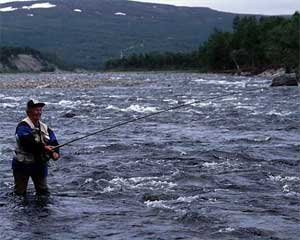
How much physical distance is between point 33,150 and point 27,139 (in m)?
0.24

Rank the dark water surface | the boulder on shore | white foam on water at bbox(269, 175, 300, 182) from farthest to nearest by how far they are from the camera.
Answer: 1. the boulder on shore
2. white foam on water at bbox(269, 175, 300, 182)
3. the dark water surface

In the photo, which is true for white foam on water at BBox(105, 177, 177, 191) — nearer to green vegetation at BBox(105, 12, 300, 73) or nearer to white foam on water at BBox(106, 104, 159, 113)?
white foam on water at BBox(106, 104, 159, 113)

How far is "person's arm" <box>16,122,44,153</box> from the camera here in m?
9.90

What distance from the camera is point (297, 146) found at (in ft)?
52.7

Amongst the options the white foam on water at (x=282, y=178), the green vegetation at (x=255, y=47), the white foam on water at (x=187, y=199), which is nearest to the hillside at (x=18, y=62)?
the green vegetation at (x=255, y=47)

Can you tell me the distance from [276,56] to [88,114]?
57.4m

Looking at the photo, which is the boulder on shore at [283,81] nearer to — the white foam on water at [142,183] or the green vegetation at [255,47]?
the green vegetation at [255,47]

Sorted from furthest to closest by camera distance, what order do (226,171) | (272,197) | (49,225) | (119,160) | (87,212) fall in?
1. (119,160)
2. (226,171)
3. (272,197)
4. (87,212)
5. (49,225)

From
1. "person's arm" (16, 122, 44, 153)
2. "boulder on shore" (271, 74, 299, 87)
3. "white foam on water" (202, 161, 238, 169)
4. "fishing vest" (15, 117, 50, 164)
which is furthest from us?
"boulder on shore" (271, 74, 299, 87)

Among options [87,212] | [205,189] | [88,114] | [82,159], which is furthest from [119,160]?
[88,114]

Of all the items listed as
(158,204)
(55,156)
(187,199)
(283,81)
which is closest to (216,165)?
(187,199)

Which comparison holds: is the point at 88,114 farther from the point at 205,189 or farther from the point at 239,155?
the point at 205,189

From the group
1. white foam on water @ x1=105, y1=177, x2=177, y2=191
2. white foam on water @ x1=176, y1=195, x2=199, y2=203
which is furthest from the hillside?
white foam on water @ x1=176, y1=195, x2=199, y2=203

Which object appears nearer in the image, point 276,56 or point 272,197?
point 272,197
